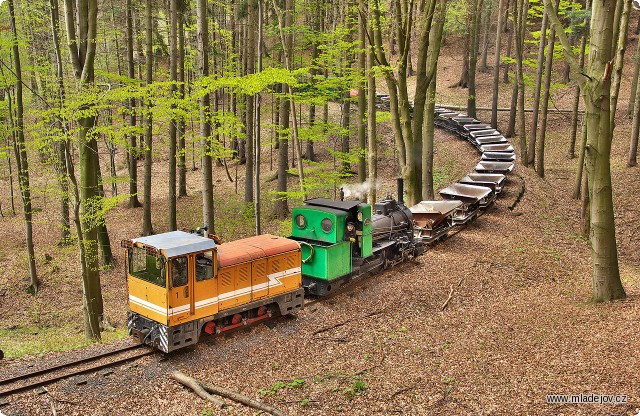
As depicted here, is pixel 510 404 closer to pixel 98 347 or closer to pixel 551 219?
pixel 98 347

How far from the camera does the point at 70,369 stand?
Result: 9.99 m

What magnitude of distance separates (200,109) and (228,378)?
28.3 ft

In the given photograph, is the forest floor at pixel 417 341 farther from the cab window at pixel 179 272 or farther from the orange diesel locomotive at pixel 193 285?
the cab window at pixel 179 272

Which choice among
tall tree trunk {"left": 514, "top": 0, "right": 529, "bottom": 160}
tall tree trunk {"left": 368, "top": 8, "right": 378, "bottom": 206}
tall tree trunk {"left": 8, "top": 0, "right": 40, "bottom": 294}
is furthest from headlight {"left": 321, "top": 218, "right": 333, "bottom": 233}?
tall tree trunk {"left": 514, "top": 0, "right": 529, "bottom": 160}


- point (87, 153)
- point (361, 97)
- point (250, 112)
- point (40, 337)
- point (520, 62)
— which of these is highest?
point (520, 62)

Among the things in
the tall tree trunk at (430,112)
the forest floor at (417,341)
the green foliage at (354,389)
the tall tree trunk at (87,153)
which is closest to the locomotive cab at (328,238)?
the forest floor at (417,341)

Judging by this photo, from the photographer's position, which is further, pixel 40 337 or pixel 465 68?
pixel 465 68

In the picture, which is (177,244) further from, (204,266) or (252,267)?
(252,267)

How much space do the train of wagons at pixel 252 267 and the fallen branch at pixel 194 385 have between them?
2.56 feet

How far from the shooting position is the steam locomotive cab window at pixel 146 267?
10477 millimetres

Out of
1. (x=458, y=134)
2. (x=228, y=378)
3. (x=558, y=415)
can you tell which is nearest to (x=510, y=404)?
(x=558, y=415)

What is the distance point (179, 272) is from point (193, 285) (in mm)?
463

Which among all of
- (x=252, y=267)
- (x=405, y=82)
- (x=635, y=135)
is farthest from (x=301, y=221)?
(x=635, y=135)

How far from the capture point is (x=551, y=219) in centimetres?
2292
